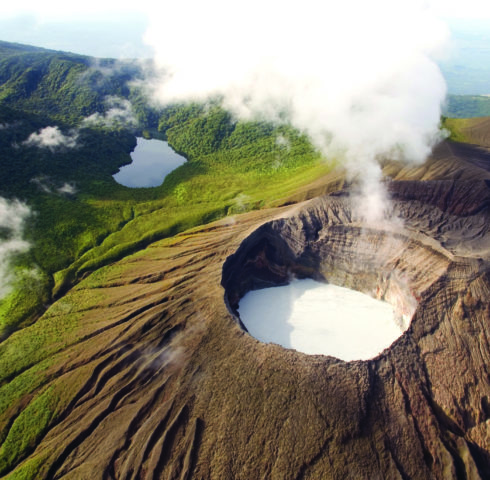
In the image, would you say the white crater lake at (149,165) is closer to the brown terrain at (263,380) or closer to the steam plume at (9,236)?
the steam plume at (9,236)

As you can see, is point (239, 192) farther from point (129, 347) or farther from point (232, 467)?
point (232, 467)

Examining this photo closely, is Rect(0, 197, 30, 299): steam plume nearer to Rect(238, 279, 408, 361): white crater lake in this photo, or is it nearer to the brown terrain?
the brown terrain

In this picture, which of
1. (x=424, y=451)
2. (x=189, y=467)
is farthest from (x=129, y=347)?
(x=424, y=451)

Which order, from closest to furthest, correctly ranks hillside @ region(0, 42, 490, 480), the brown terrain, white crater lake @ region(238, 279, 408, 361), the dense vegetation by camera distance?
the brown terrain, hillside @ region(0, 42, 490, 480), white crater lake @ region(238, 279, 408, 361), the dense vegetation

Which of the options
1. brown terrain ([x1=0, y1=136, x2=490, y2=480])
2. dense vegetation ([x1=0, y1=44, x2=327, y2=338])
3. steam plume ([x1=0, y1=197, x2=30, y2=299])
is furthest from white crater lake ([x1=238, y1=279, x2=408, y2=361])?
steam plume ([x1=0, y1=197, x2=30, y2=299])

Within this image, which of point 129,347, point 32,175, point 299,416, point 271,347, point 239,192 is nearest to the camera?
point 299,416
